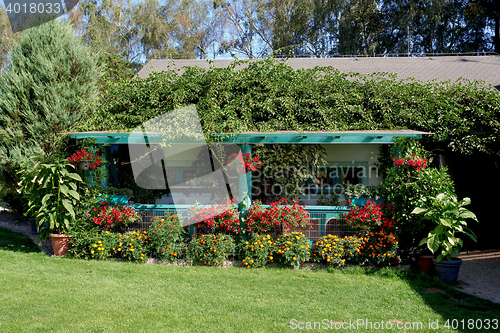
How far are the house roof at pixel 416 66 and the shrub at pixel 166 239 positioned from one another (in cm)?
549

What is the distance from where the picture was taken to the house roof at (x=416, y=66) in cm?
1117

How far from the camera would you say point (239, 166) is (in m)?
7.19

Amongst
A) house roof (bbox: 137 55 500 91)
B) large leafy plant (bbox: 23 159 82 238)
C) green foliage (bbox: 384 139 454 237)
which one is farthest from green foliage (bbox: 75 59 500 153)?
house roof (bbox: 137 55 500 91)

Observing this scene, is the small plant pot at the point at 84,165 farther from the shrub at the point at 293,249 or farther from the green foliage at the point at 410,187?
the green foliage at the point at 410,187

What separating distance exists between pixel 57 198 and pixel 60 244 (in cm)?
89

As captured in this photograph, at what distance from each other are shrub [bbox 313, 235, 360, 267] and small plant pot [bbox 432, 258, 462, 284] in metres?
1.35

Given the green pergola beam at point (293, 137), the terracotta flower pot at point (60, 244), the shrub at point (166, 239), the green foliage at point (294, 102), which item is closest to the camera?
the shrub at point (166, 239)

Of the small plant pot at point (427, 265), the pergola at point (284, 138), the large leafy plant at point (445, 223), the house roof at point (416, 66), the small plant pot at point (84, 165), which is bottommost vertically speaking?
the small plant pot at point (427, 265)

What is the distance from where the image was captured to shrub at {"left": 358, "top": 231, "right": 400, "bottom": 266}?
6.61 meters

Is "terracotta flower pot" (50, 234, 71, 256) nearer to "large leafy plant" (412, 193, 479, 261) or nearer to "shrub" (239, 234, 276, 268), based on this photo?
"shrub" (239, 234, 276, 268)

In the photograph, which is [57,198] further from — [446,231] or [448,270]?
[448,270]

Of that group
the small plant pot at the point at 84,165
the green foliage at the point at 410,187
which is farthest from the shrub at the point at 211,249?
the green foliage at the point at 410,187

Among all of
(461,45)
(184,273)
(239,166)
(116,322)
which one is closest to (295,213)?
(239,166)

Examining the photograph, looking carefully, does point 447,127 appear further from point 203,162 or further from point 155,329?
point 155,329
